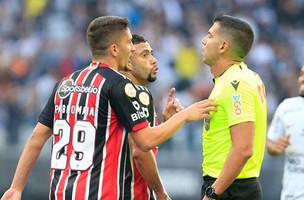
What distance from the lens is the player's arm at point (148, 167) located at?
709 cm

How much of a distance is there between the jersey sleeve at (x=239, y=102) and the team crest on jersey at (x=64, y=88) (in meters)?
1.18

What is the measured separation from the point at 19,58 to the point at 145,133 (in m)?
10.5

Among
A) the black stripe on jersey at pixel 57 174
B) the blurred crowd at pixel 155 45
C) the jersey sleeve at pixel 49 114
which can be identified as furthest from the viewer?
the blurred crowd at pixel 155 45

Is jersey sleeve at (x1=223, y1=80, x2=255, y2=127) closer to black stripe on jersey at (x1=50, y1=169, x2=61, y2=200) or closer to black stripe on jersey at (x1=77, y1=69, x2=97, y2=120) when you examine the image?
black stripe on jersey at (x1=77, y1=69, x2=97, y2=120)

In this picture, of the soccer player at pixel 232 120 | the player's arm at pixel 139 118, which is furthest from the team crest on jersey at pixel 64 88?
the soccer player at pixel 232 120

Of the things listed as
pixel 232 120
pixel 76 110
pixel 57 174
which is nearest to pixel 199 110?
pixel 232 120

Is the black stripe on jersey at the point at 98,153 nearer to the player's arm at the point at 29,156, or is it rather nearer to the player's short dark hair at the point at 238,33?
the player's arm at the point at 29,156

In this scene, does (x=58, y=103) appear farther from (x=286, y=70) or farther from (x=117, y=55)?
(x=286, y=70)

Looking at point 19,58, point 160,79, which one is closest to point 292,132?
point 160,79

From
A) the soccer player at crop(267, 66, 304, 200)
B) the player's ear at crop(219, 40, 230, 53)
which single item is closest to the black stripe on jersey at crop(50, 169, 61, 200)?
the player's ear at crop(219, 40, 230, 53)

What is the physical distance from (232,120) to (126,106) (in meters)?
0.78

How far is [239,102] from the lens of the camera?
6.82 metres

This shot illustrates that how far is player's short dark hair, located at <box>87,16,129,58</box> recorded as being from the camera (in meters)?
7.04

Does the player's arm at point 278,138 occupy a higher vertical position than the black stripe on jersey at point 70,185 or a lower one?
higher
